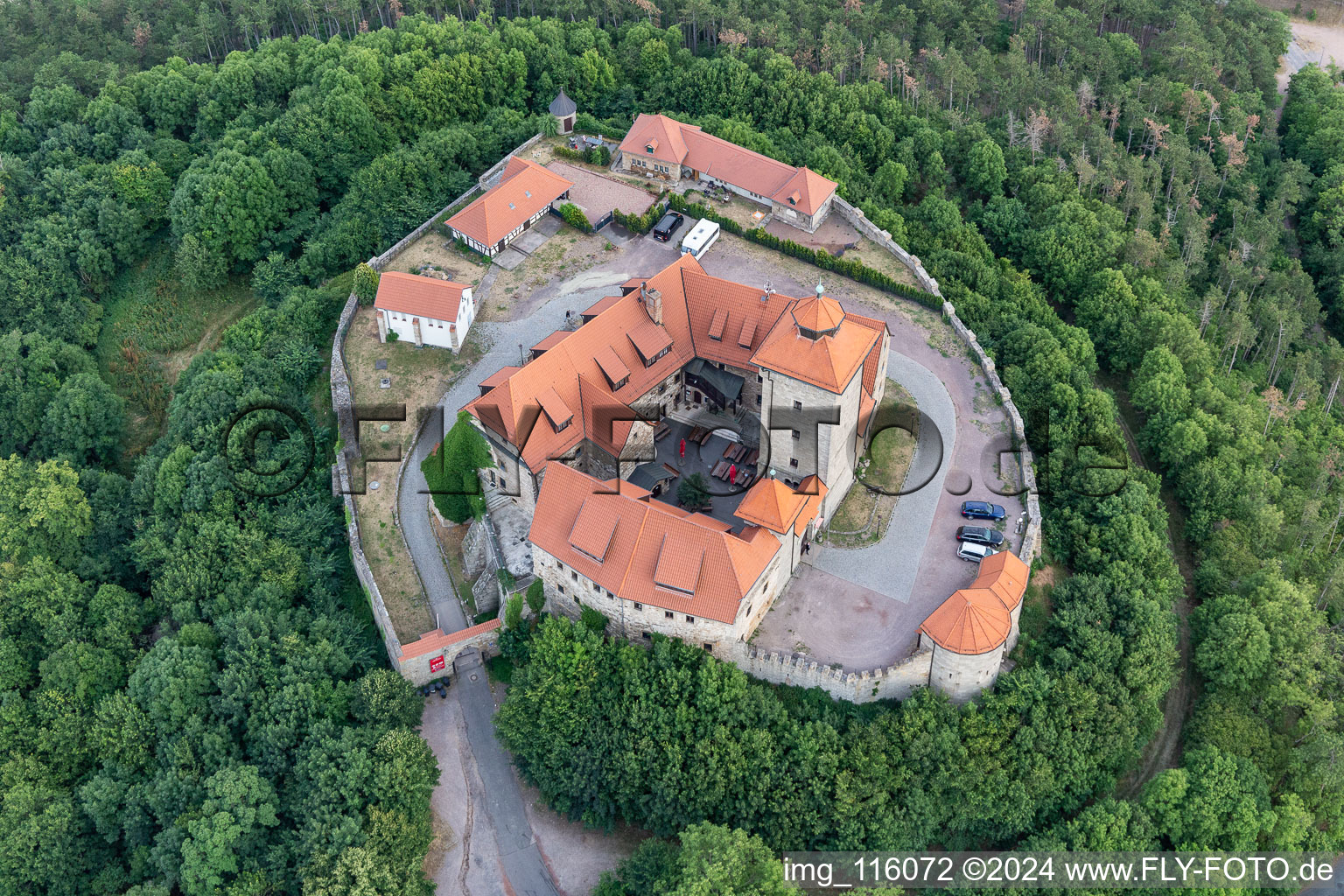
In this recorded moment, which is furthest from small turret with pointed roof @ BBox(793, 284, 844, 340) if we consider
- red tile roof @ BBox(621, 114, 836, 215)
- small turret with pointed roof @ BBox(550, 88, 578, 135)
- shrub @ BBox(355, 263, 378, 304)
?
small turret with pointed roof @ BBox(550, 88, 578, 135)

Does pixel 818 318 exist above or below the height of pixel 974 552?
above

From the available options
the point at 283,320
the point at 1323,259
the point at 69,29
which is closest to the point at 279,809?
the point at 283,320

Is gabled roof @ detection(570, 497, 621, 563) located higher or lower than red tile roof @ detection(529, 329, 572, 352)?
lower

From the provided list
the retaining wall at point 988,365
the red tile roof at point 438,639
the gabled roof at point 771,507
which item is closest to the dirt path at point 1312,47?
the retaining wall at point 988,365

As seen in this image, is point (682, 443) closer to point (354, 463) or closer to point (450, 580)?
point (450, 580)

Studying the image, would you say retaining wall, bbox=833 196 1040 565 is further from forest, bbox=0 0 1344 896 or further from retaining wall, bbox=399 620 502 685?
retaining wall, bbox=399 620 502 685

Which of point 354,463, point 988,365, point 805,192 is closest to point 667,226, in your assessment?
point 805,192
